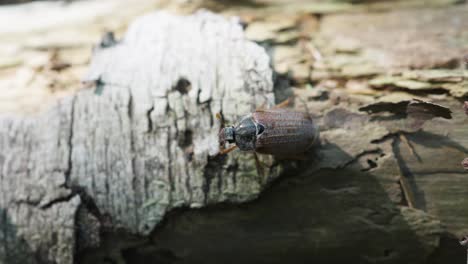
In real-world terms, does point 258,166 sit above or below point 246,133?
below

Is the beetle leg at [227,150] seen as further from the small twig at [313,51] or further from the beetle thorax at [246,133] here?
the small twig at [313,51]

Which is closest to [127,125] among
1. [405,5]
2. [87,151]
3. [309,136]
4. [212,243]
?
[87,151]

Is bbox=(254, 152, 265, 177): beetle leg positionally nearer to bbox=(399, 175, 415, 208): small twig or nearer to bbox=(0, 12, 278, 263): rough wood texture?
bbox=(0, 12, 278, 263): rough wood texture

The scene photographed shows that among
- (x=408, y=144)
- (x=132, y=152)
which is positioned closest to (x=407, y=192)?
(x=408, y=144)

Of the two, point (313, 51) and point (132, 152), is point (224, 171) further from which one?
point (313, 51)

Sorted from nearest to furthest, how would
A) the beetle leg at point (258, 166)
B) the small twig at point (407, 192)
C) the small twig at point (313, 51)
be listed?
1. the small twig at point (407, 192)
2. the beetle leg at point (258, 166)
3. the small twig at point (313, 51)

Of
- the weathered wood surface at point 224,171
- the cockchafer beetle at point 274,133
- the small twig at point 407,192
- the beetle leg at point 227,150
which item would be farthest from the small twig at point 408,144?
the beetle leg at point 227,150

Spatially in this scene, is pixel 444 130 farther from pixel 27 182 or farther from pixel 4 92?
pixel 4 92

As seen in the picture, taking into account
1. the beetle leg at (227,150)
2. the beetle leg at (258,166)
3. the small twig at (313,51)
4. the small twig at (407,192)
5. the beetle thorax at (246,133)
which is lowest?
the small twig at (407,192)
